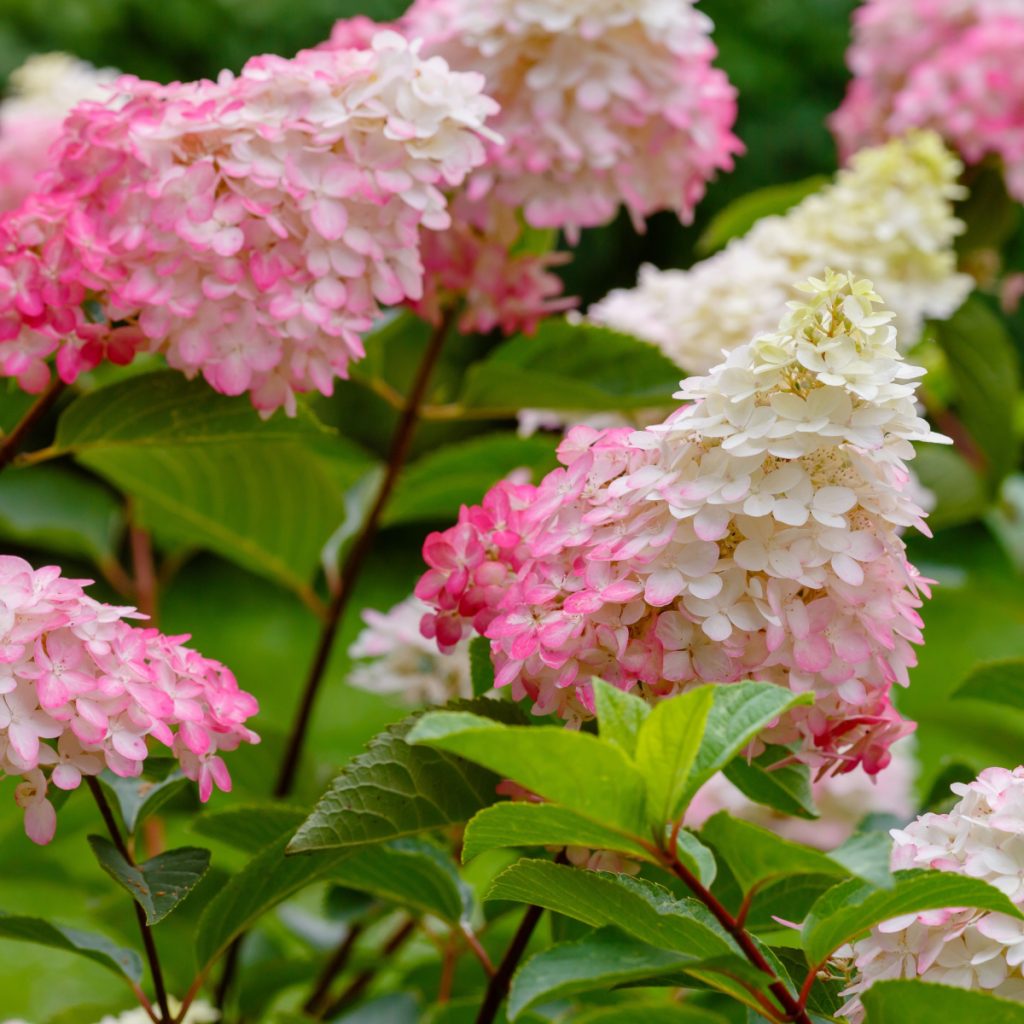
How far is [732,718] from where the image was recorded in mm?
481

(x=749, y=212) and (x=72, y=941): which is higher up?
(x=749, y=212)

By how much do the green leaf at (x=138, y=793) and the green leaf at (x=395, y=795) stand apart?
107mm

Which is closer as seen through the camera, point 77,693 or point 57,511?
point 77,693

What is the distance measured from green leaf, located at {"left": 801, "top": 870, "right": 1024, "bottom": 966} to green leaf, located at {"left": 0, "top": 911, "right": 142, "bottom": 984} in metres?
0.33

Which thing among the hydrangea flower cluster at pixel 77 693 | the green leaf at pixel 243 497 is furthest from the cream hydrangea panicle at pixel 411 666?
the hydrangea flower cluster at pixel 77 693

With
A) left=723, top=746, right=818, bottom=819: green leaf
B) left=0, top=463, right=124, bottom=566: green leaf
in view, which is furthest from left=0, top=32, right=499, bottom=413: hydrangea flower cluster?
left=0, top=463, right=124, bottom=566: green leaf

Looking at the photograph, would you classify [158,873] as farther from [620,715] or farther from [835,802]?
[835,802]

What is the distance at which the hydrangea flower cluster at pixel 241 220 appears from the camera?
0.69 meters

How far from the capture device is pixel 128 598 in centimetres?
141

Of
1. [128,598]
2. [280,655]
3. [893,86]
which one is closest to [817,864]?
[128,598]

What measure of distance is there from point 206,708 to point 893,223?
0.89 meters

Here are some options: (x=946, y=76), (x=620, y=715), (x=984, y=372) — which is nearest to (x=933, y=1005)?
(x=620, y=715)

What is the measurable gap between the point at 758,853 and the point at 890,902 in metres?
0.05

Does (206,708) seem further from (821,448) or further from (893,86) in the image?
(893,86)
